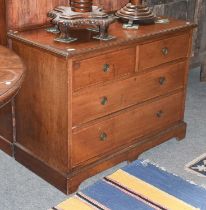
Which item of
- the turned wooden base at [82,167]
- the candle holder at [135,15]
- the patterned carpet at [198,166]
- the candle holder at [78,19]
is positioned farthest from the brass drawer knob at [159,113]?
the candle holder at [78,19]

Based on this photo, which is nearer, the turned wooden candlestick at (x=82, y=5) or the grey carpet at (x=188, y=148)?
the turned wooden candlestick at (x=82, y=5)

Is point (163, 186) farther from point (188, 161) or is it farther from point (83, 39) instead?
point (83, 39)

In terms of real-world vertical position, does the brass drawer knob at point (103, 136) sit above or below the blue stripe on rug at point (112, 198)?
above

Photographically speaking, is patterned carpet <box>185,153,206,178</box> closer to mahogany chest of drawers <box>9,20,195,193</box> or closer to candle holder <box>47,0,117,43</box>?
mahogany chest of drawers <box>9,20,195,193</box>

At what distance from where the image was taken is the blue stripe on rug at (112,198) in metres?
2.55

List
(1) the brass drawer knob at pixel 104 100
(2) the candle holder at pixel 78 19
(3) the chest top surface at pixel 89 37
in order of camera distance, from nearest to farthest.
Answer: (3) the chest top surface at pixel 89 37 < (2) the candle holder at pixel 78 19 < (1) the brass drawer knob at pixel 104 100

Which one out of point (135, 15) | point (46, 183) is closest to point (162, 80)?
point (135, 15)

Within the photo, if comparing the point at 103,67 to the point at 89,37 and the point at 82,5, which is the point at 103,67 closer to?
the point at 89,37

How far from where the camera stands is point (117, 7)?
126 inches

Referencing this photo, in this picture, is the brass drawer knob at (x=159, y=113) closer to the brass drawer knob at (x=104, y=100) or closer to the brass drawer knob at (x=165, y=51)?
the brass drawer knob at (x=165, y=51)

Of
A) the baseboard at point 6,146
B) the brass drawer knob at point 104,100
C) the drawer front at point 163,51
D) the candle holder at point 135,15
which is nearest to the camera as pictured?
the brass drawer knob at point 104,100

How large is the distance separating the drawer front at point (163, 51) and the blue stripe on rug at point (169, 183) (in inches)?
26.8

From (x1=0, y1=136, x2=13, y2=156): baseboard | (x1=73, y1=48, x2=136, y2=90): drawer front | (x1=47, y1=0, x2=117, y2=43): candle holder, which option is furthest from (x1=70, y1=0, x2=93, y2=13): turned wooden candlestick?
(x1=0, y1=136, x2=13, y2=156): baseboard

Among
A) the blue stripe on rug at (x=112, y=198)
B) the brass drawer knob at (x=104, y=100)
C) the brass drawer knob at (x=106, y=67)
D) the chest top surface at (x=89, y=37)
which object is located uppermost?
the chest top surface at (x=89, y=37)
